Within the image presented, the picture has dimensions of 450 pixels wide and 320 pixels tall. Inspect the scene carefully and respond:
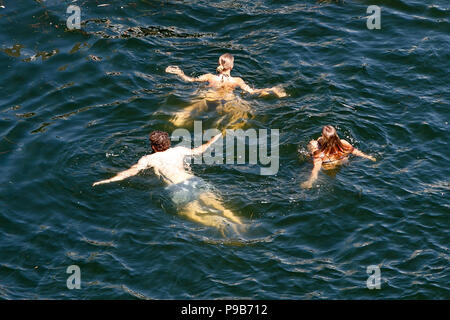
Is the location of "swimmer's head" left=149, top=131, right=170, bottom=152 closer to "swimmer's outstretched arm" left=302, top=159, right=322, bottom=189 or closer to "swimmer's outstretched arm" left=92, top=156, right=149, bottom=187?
"swimmer's outstretched arm" left=92, top=156, right=149, bottom=187

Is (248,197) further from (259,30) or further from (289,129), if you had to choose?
(259,30)

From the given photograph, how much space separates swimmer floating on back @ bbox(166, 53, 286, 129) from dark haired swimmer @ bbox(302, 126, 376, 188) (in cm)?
228

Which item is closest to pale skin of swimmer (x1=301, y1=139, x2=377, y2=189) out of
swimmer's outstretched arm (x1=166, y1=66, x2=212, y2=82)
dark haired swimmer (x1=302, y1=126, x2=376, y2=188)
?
dark haired swimmer (x1=302, y1=126, x2=376, y2=188)

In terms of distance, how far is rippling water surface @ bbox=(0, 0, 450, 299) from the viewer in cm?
1062

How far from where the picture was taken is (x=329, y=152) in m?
12.8

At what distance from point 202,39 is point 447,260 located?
983cm

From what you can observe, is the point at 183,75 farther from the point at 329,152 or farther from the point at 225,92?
the point at 329,152

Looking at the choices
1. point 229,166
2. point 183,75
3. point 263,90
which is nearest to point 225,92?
point 263,90

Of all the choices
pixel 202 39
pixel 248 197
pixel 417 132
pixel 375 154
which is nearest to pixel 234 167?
pixel 248 197

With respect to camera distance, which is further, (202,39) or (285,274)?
(202,39)

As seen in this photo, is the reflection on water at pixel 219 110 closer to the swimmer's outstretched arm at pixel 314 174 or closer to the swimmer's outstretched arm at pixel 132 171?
the swimmer's outstretched arm at pixel 132 171

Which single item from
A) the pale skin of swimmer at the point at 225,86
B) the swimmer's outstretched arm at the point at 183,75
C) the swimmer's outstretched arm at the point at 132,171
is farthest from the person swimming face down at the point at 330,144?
the swimmer's outstretched arm at the point at 183,75

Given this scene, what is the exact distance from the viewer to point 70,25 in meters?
17.7

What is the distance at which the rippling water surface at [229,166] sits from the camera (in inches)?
418
